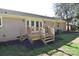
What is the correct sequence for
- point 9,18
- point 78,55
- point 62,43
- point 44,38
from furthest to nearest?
point 9,18 < point 44,38 < point 62,43 < point 78,55

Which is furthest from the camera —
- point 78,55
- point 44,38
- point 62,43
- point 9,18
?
point 9,18

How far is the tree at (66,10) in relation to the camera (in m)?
4.94

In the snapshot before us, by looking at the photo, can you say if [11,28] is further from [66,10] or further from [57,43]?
[66,10]

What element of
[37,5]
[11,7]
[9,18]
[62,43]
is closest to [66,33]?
[62,43]

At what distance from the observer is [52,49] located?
522 centimetres

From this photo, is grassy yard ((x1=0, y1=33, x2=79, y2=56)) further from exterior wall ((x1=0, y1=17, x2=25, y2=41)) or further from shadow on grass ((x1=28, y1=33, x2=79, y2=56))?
exterior wall ((x1=0, y1=17, x2=25, y2=41))

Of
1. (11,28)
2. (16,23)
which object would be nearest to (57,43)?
(11,28)

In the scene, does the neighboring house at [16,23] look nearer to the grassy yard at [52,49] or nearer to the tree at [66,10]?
the grassy yard at [52,49]

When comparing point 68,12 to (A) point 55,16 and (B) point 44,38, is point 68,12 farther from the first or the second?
(B) point 44,38

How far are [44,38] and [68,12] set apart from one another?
128 cm

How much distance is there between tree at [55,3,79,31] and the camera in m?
4.94

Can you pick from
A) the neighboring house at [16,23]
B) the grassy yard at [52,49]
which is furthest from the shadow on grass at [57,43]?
the neighboring house at [16,23]

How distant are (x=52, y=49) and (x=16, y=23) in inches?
82.4

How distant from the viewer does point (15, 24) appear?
6.78m
